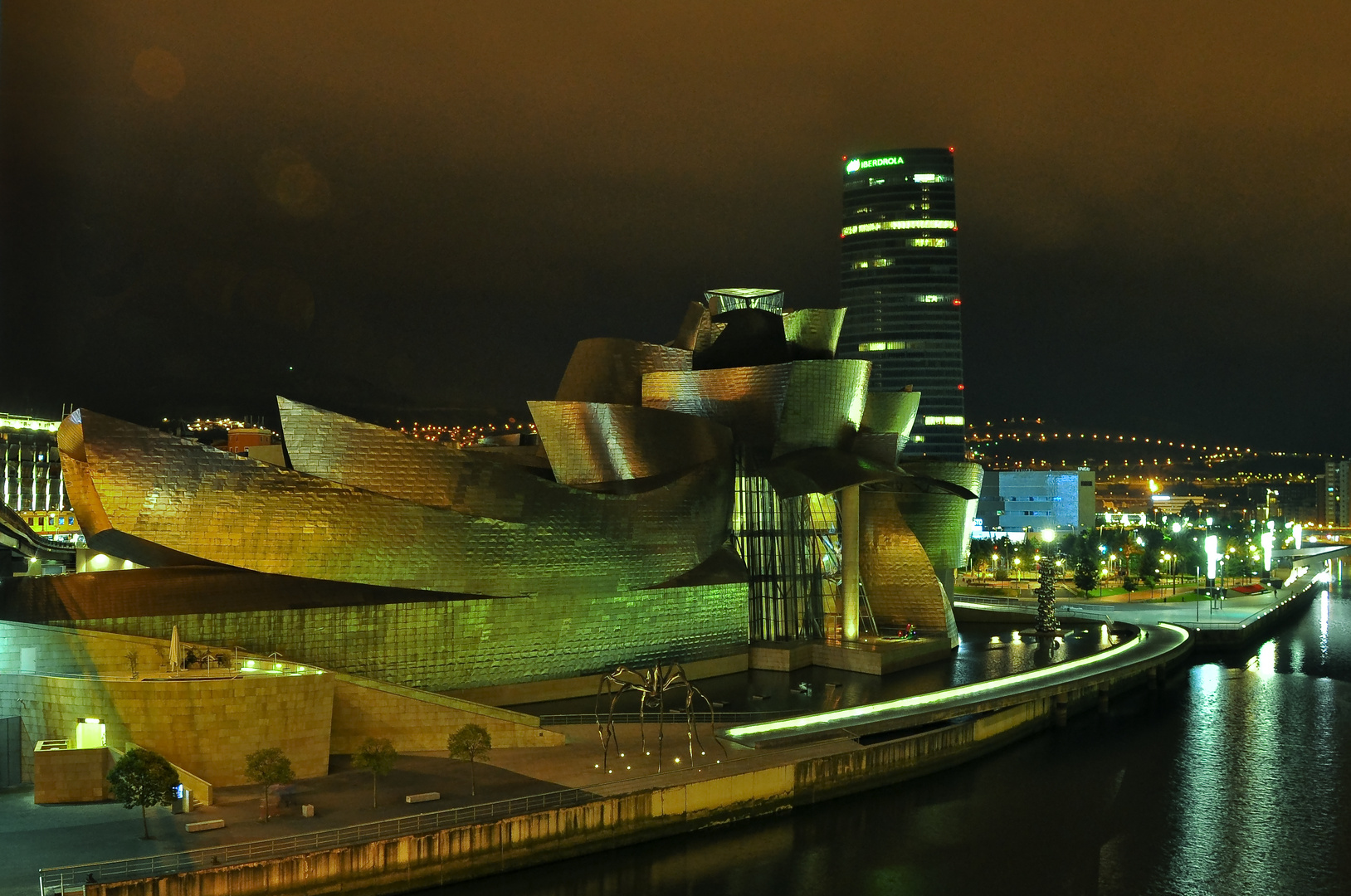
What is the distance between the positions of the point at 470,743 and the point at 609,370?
820 inches

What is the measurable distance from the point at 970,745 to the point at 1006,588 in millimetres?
36864

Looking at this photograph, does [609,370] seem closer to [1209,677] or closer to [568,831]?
[568,831]

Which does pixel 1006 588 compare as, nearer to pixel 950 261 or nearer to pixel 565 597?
pixel 565 597

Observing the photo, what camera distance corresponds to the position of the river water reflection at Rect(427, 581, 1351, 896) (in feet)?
68.7

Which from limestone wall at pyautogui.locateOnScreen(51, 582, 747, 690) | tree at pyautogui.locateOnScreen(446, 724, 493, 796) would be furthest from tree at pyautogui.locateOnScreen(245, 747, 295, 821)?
limestone wall at pyautogui.locateOnScreen(51, 582, 747, 690)

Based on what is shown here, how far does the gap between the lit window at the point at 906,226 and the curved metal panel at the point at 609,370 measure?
101m

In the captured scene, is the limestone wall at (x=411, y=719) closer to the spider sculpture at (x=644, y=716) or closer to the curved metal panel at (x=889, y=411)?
the spider sculpture at (x=644, y=716)

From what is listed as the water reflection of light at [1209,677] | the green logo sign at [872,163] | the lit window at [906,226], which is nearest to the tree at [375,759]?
the water reflection of light at [1209,677]

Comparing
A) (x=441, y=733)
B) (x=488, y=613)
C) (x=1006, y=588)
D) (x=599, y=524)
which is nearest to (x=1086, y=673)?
(x=599, y=524)

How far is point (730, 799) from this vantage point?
2338 cm

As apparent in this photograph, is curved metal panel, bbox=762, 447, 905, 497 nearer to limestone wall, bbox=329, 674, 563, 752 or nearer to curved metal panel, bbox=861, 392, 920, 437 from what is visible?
curved metal panel, bbox=861, 392, 920, 437

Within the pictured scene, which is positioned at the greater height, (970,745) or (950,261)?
(950,261)

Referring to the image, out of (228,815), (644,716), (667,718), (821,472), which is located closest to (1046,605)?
(821,472)

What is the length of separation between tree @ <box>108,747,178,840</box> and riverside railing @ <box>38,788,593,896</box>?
4.36 feet
